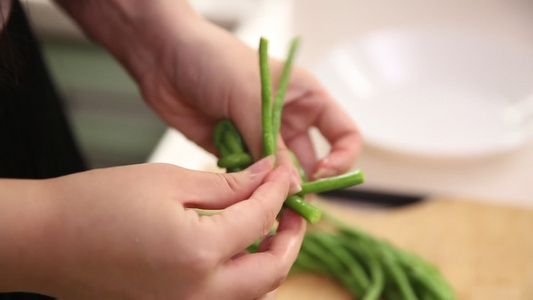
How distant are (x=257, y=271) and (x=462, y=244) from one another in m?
0.43

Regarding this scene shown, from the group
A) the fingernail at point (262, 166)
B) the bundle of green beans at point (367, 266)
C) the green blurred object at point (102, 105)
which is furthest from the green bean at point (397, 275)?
the green blurred object at point (102, 105)

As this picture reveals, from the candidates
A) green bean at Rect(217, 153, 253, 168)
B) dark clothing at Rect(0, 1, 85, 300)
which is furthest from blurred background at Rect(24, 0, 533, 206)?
green bean at Rect(217, 153, 253, 168)

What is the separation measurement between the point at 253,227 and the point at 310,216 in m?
0.07

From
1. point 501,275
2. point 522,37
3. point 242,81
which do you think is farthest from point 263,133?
point 522,37

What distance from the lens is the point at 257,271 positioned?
349mm

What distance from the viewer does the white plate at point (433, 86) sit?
897 millimetres

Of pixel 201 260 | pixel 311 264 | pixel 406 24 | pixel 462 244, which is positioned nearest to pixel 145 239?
pixel 201 260

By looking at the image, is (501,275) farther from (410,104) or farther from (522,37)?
(522,37)

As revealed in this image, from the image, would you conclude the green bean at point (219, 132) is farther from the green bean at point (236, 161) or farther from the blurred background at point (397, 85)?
the blurred background at point (397, 85)

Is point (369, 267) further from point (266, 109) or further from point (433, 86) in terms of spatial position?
point (433, 86)

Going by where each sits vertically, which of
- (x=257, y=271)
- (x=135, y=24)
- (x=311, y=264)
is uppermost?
(x=135, y=24)

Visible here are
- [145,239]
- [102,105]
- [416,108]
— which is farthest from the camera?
[102,105]

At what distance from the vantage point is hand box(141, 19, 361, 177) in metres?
0.48

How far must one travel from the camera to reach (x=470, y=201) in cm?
75
